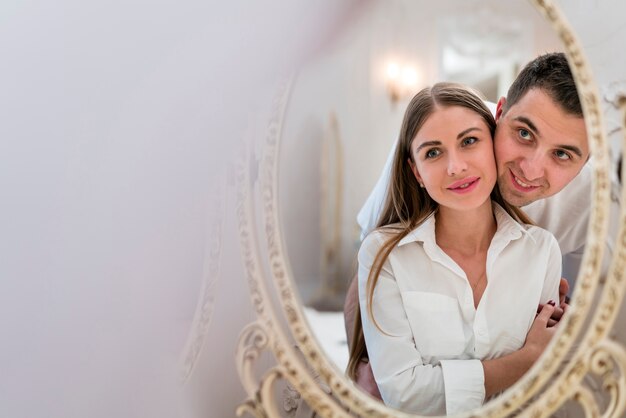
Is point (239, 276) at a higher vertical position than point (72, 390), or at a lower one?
higher

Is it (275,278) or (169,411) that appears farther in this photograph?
(169,411)

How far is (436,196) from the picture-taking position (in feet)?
2.26

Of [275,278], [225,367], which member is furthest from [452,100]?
[225,367]

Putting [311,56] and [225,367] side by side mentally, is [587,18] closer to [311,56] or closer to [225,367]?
[311,56]

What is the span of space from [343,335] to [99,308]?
0.40 metres

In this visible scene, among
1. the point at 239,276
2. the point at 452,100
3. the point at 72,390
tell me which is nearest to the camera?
the point at 452,100

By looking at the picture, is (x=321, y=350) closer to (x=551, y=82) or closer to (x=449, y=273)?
(x=449, y=273)

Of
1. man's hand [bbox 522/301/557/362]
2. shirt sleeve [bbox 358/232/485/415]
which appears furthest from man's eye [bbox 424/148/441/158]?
man's hand [bbox 522/301/557/362]

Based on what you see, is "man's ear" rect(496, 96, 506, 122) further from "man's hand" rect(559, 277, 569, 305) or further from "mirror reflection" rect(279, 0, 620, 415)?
"man's hand" rect(559, 277, 569, 305)

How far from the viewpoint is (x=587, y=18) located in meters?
0.70

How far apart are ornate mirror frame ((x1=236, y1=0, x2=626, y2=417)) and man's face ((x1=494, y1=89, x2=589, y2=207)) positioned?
0.02m

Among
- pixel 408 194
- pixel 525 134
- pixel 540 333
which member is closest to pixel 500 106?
pixel 525 134

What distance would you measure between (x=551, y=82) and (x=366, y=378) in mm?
413

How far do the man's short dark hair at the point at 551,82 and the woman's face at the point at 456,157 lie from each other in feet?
0.15
